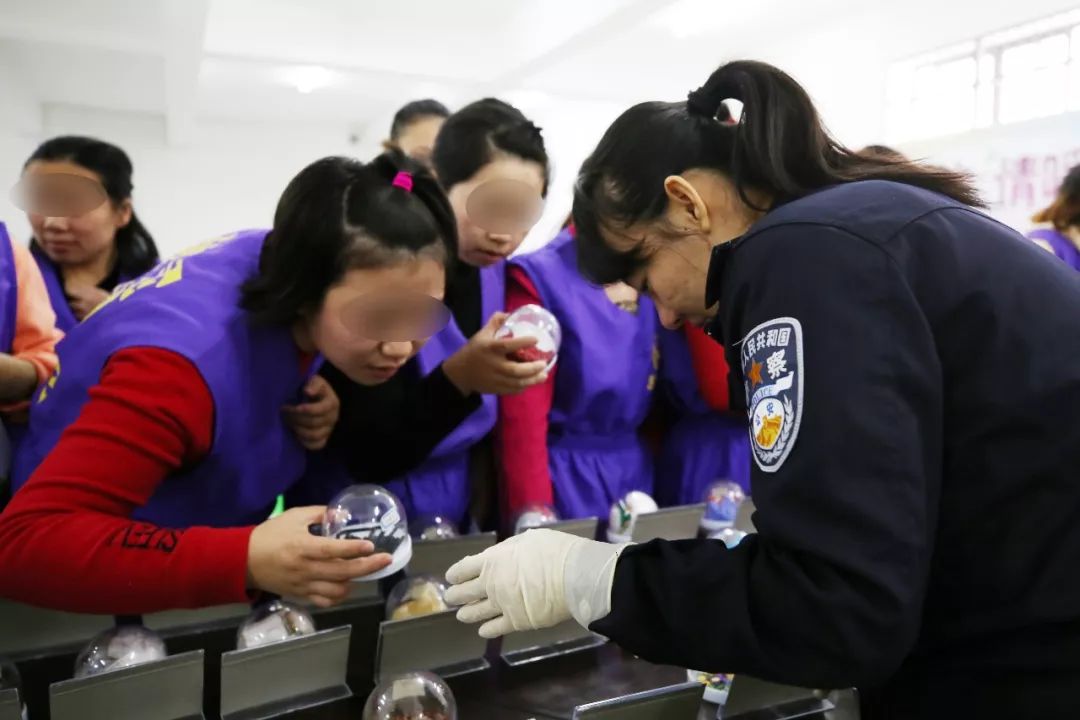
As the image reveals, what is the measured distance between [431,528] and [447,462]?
0.94 feet

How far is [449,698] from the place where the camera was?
86cm

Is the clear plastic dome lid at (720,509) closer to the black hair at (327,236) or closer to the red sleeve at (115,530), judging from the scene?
the black hair at (327,236)

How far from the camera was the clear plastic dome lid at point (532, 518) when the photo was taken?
1.33 metres

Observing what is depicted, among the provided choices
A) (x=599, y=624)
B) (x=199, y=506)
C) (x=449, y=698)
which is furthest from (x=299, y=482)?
(x=599, y=624)

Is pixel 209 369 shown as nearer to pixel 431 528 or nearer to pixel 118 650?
pixel 118 650

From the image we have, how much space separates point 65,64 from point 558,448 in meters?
5.82

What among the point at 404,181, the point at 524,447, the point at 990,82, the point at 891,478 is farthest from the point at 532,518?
the point at 990,82

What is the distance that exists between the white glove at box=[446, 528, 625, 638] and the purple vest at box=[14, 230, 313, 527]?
0.40m

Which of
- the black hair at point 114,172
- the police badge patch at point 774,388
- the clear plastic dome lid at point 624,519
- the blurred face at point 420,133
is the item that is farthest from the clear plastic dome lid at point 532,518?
the blurred face at point 420,133

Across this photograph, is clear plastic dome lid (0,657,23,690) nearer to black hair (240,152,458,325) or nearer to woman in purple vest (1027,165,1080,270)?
black hair (240,152,458,325)

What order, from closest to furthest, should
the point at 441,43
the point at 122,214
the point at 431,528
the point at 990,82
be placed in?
the point at 431,528, the point at 122,214, the point at 990,82, the point at 441,43

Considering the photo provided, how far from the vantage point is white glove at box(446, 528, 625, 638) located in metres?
0.79

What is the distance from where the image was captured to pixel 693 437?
1.86 metres

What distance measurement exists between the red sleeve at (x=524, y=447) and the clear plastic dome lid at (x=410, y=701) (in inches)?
30.4
